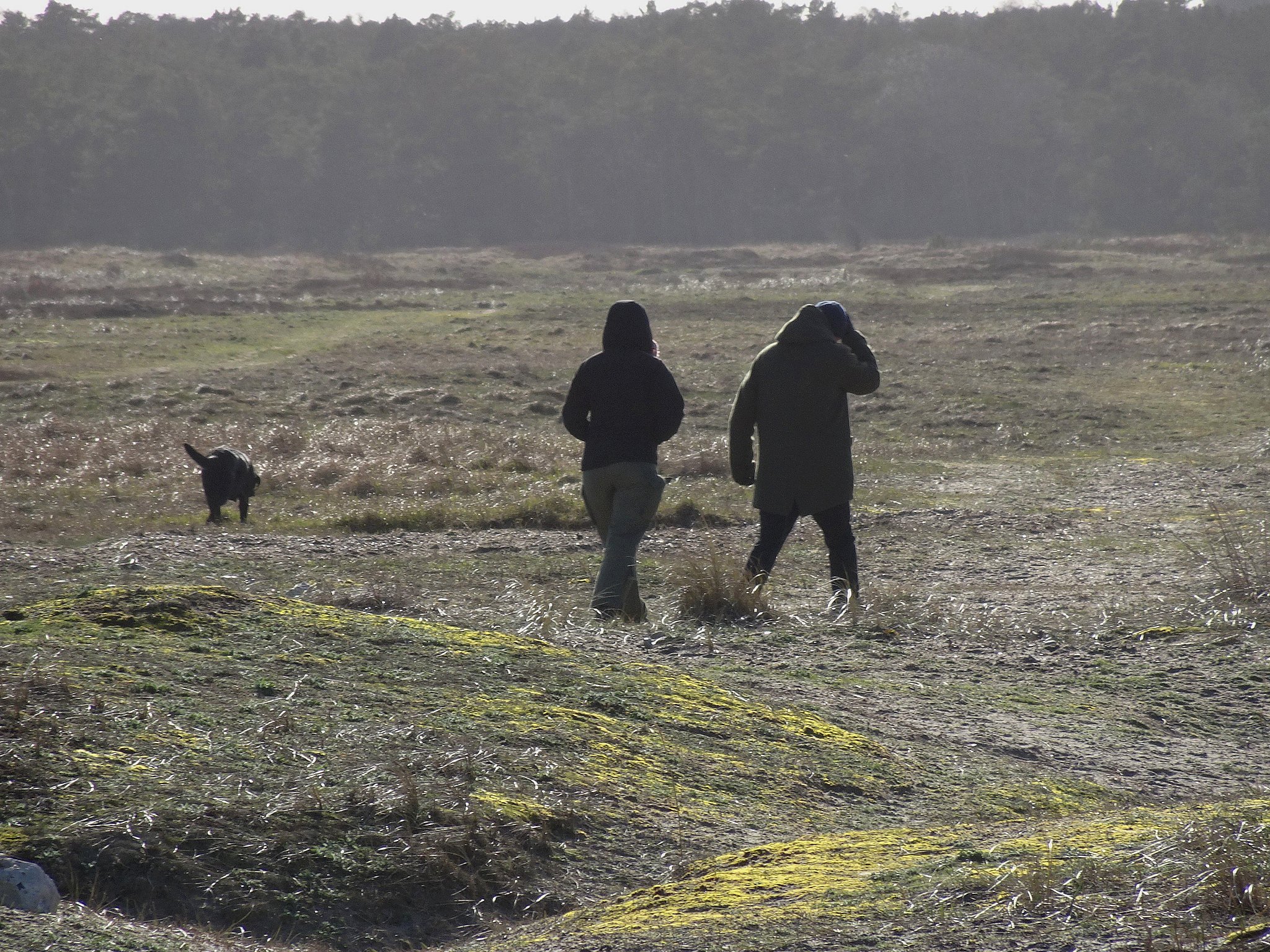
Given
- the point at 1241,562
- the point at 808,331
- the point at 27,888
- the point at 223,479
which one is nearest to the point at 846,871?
the point at 27,888

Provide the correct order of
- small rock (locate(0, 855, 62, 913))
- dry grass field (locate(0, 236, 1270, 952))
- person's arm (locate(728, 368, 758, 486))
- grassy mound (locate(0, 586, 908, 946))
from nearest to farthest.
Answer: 1. small rock (locate(0, 855, 62, 913))
2. dry grass field (locate(0, 236, 1270, 952))
3. grassy mound (locate(0, 586, 908, 946))
4. person's arm (locate(728, 368, 758, 486))

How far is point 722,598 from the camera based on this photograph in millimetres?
6359

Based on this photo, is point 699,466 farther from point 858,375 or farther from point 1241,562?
point 1241,562

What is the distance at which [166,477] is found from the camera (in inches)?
546

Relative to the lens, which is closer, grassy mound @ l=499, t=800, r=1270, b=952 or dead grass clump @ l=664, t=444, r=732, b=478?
grassy mound @ l=499, t=800, r=1270, b=952

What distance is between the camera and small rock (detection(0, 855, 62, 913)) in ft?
7.99

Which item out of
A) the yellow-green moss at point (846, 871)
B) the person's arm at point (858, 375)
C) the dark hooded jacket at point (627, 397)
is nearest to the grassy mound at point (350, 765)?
the yellow-green moss at point (846, 871)

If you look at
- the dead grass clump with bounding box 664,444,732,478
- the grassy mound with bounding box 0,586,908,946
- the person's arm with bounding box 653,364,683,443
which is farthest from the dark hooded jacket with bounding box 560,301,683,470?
the dead grass clump with bounding box 664,444,732,478

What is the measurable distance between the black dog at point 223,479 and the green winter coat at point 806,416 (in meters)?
6.17

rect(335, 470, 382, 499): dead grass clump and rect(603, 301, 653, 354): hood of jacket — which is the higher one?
→ rect(603, 301, 653, 354): hood of jacket

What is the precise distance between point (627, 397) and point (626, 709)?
262cm

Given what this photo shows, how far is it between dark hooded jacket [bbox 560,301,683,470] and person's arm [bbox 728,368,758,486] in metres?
0.50

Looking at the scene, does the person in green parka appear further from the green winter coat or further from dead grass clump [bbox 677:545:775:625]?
dead grass clump [bbox 677:545:775:625]

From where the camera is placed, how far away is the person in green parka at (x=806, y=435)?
6.54m
